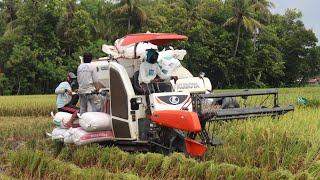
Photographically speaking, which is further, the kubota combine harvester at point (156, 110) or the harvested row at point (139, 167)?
the kubota combine harvester at point (156, 110)

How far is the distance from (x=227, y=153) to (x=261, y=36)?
42069mm

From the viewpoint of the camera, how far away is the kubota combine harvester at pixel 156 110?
8.25 metres

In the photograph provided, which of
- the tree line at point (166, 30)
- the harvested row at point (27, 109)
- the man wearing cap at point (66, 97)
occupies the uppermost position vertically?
the tree line at point (166, 30)

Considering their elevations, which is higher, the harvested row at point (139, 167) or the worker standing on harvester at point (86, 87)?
the worker standing on harvester at point (86, 87)

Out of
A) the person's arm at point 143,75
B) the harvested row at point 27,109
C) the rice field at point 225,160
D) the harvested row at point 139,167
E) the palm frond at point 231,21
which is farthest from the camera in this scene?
the palm frond at point 231,21

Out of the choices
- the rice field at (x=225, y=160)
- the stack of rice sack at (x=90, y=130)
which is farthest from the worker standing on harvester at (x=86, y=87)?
the rice field at (x=225, y=160)

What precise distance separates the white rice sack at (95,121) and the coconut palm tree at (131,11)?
3080 cm

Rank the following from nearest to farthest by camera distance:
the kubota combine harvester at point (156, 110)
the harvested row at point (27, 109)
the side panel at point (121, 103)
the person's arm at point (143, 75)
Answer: the kubota combine harvester at point (156, 110)
the side panel at point (121, 103)
the person's arm at point (143, 75)
the harvested row at point (27, 109)

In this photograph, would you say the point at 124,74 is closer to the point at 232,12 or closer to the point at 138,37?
the point at 138,37

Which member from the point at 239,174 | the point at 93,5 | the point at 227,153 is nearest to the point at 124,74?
the point at 227,153

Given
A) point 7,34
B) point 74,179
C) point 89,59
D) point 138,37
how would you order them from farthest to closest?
point 7,34 → point 89,59 → point 138,37 → point 74,179

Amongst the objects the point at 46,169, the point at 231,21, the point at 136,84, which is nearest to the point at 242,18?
the point at 231,21

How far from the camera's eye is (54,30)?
43375 millimetres

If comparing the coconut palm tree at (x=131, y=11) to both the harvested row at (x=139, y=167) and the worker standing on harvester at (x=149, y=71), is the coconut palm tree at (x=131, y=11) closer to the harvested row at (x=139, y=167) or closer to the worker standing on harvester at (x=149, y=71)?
the worker standing on harvester at (x=149, y=71)
